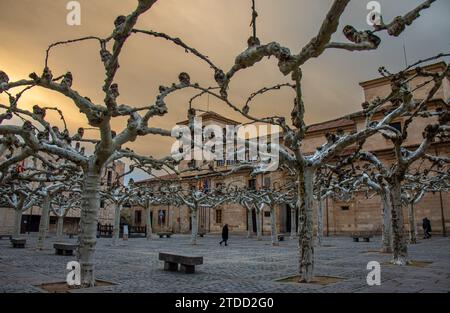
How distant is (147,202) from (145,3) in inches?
1295

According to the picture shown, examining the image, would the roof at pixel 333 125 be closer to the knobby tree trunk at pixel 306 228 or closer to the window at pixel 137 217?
the knobby tree trunk at pixel 306 228

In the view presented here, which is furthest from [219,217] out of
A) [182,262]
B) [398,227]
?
[182,262]

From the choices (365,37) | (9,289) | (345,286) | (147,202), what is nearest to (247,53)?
(365,37)

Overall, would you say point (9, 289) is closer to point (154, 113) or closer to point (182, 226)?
point (154, 113)

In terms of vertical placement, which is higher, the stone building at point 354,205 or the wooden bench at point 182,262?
the stone building at point 354,205

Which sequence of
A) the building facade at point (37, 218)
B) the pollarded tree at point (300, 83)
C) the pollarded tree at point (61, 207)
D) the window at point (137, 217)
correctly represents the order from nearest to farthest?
the pollarded tree at point (300, 83) → the pollarded tree at point (61, 207) → the building facade at point (37, 218) → the window at point (137, 217)

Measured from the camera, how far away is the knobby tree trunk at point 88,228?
331 inches

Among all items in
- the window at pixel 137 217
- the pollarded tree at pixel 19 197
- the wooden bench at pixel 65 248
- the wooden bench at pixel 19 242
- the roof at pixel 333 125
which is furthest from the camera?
the window at pixel 137 217

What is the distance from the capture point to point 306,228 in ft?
31.6

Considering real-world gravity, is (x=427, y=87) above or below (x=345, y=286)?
above

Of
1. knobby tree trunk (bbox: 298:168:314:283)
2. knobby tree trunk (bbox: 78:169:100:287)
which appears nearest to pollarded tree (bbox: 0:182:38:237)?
knobby tree trunk (bbox: 78:169:100:287)

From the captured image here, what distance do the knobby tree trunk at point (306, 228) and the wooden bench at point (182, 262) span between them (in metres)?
3.38

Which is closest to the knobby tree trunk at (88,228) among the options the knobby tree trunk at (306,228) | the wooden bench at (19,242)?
the knobby tree trunk at (306,228)
